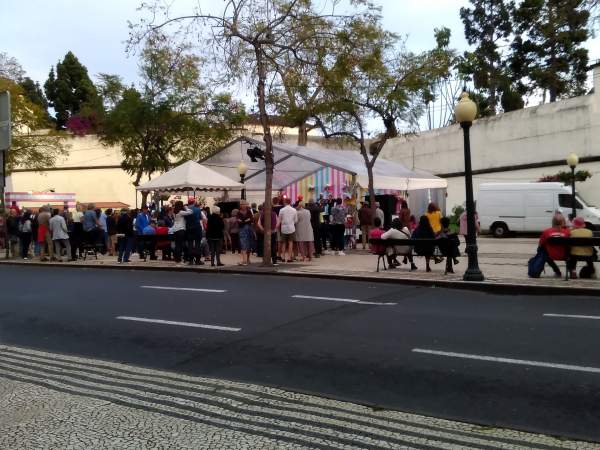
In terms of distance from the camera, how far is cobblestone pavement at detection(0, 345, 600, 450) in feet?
14.0

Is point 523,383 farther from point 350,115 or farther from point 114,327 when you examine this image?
point 350,115

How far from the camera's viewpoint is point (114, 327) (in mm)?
8672

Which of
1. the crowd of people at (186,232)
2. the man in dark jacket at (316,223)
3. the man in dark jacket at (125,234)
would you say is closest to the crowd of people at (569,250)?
the crowd of people at (186,232)

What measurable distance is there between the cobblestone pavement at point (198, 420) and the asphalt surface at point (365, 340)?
0.30 metres

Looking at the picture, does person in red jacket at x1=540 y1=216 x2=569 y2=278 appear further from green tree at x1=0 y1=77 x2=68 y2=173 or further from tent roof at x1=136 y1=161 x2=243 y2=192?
green tree at x1=0 y1=77 x2=68 y2=173

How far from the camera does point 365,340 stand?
737cm

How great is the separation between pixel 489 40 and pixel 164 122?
24.7 m

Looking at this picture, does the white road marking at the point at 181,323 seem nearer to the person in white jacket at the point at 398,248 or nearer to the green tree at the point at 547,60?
the person in white jacket at the point at 398,248

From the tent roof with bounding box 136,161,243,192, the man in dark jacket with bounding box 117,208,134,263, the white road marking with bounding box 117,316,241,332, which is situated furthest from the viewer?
the tent roof with bounding box 136,161,243,192

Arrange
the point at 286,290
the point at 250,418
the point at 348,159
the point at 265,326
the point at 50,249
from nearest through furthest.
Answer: the point at 250,418 < the point at 265,326 < the point at 286,290 < the point at 50,249 < the point at 348,159

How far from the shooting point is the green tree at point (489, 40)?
39531 millimetres

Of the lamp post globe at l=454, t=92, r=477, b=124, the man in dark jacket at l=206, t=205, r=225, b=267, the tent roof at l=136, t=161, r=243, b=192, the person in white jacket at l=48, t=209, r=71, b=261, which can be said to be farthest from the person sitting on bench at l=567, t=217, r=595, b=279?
the person in white jacket at l=48, t=209, r=71, b=261

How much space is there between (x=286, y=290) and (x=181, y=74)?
26.6ft

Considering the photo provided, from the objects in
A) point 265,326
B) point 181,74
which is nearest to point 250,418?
point 265,326
